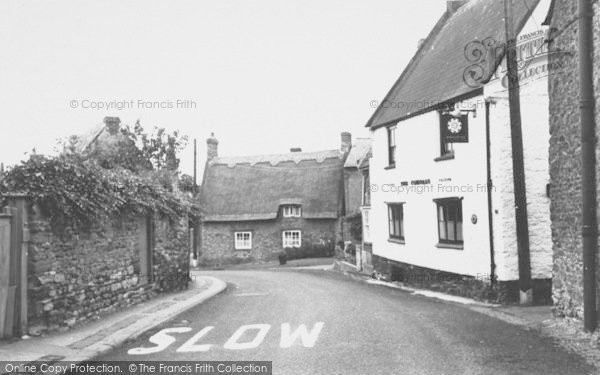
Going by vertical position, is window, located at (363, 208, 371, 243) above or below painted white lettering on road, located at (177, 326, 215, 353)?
above

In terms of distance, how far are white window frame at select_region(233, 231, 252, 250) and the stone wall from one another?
2438 centimetres

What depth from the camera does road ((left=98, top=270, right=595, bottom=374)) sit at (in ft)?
24.8

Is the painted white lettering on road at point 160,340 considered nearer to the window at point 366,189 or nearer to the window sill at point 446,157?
the window sill at point 446,157

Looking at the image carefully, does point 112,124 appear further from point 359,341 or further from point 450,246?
point 359,341

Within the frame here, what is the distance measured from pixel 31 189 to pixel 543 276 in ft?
39.9

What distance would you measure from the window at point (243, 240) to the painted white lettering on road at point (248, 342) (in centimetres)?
3044

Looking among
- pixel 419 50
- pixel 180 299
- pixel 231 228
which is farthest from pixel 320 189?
pixel 180 299

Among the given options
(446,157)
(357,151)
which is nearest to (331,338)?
(446,157)

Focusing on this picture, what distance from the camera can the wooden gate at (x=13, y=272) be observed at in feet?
28.8

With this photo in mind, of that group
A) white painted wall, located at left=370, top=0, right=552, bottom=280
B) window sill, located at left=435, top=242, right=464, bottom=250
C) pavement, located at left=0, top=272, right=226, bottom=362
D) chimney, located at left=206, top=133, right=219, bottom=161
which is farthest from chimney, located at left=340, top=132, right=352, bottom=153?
pavement, located at left=0, top=272, right=226, bottom=362

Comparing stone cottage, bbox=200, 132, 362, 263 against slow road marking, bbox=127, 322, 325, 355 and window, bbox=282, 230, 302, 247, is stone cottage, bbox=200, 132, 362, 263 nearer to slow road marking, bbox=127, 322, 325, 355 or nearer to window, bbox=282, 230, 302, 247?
window, bbox=282, 230, 302, 247

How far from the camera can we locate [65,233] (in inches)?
409

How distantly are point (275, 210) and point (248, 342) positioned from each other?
3210cm

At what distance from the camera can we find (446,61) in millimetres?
20203
